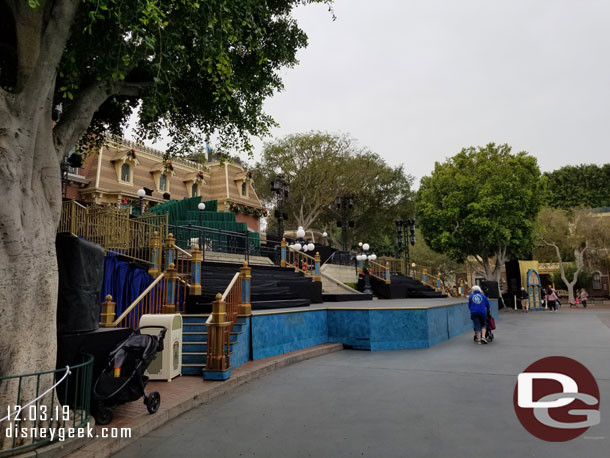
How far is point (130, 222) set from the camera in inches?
490

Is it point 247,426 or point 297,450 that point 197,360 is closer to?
point 247,426

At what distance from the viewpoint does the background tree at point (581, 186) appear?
4747 centimetres

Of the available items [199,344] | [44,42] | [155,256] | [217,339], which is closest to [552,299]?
[155,256]

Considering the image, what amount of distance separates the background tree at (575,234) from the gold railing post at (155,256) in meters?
33.8

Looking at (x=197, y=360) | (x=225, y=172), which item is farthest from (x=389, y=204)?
(x=197, y=360)

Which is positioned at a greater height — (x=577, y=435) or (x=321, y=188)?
(x=321, y=188)

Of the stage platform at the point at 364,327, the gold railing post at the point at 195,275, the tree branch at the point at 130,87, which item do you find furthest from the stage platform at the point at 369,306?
the tree branch at the point at 130,87

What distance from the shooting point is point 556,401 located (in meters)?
5.65

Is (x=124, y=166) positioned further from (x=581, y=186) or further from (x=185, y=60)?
(x=581, y=186)

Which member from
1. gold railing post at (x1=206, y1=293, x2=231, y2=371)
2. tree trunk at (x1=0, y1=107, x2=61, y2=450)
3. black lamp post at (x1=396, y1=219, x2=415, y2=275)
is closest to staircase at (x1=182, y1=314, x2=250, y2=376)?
gold railing post at (x1=206, y1=293, x2=231, y2=371)

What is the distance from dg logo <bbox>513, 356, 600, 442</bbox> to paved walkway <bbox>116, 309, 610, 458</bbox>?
14 centimetres

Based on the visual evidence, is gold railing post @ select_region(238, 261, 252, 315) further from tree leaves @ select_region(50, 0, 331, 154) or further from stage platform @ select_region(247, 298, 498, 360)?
tree leaves @ select_region(50, 0, 331, 154)

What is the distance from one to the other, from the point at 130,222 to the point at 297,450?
997 centimetres

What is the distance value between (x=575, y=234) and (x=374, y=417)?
39.3 meters
